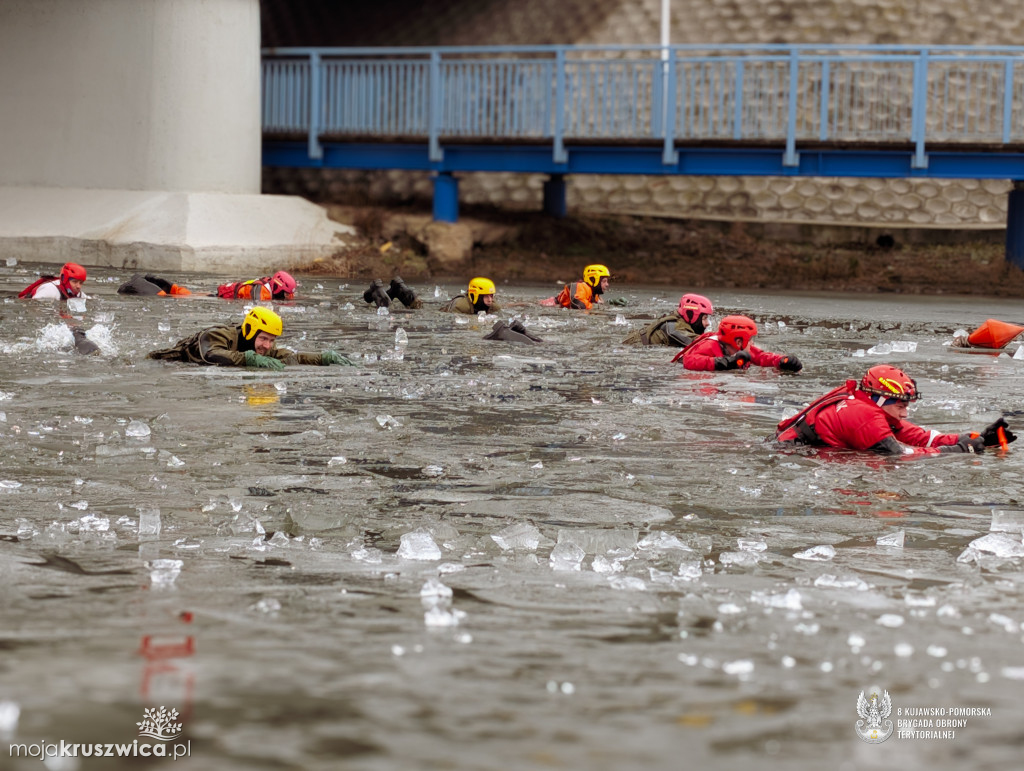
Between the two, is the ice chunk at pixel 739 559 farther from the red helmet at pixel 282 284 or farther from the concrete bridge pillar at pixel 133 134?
the concrete bridge pillar at pixel 133 134

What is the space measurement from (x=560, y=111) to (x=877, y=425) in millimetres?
15406

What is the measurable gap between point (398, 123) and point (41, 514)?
19.0 meters

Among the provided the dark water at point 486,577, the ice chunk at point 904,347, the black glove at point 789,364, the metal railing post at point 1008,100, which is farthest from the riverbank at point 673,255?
the dark water at point 486,577

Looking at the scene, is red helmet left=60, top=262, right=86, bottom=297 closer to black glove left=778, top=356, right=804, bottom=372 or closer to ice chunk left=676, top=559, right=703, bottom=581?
black glove left=778, top=356, right=804, bottom=372

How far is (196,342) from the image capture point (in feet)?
40.7

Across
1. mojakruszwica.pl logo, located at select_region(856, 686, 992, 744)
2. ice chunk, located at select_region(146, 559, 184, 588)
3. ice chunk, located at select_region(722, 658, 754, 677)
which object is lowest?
mojakruszwica.pl logo, located at select_region(856, 686, 992, 744)

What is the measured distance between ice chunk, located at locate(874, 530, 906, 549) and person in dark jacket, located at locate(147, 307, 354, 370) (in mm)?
6749

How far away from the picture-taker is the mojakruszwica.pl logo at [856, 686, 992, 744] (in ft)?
13.6

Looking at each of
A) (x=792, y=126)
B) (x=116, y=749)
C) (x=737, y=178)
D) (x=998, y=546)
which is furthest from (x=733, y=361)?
(x=737, y=178)

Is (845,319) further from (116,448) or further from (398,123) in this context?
(116,448)

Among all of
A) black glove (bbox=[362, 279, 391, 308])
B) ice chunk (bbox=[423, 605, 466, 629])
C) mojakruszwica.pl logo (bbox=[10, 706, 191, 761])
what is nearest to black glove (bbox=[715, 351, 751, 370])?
black glove (bbox=[362, 279, 391, 308])

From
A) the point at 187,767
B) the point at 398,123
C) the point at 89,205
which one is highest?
the point at 398,123

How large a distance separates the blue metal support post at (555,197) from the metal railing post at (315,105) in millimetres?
4407

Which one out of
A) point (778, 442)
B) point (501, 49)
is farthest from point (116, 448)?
point (501, 49)
